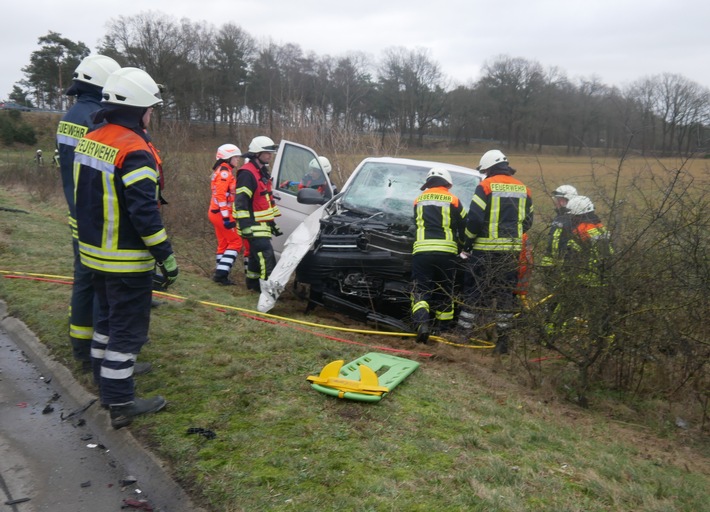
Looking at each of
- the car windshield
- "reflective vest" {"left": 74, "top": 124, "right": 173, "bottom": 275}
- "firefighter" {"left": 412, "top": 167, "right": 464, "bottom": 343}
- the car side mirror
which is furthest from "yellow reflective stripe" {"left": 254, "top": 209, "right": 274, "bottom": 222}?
"reflective vest" {"left": 74, "top": 124, "right": 173, "bottom": 275}

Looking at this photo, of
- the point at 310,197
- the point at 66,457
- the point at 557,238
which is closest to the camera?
the point at 66,457

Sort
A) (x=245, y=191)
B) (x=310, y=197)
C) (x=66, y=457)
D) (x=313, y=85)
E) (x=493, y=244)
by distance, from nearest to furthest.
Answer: (x=66, y=457) < (x=493, y=244) < (x=310, y=197) < (x=245, y=191) < (x=313, y=85)

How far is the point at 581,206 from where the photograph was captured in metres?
4.84

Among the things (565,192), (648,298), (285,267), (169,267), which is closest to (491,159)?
(565,192)

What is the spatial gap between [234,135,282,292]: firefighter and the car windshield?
1.02 metres

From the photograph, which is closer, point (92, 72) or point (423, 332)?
point (92, 72)

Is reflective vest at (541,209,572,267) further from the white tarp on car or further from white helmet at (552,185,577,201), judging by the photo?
the white tarp on car

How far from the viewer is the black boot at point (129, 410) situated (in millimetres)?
3729

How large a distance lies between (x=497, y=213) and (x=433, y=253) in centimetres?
78

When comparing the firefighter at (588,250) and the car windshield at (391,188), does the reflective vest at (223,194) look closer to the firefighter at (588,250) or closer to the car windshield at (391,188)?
the car windshield at (391,188)

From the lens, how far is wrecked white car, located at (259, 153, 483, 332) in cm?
598

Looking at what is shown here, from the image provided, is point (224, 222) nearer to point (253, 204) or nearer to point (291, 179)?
point (291, 179)

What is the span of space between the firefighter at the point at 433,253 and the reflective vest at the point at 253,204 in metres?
2.23

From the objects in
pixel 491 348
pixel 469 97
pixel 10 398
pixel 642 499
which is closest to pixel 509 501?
pixel 642 499
